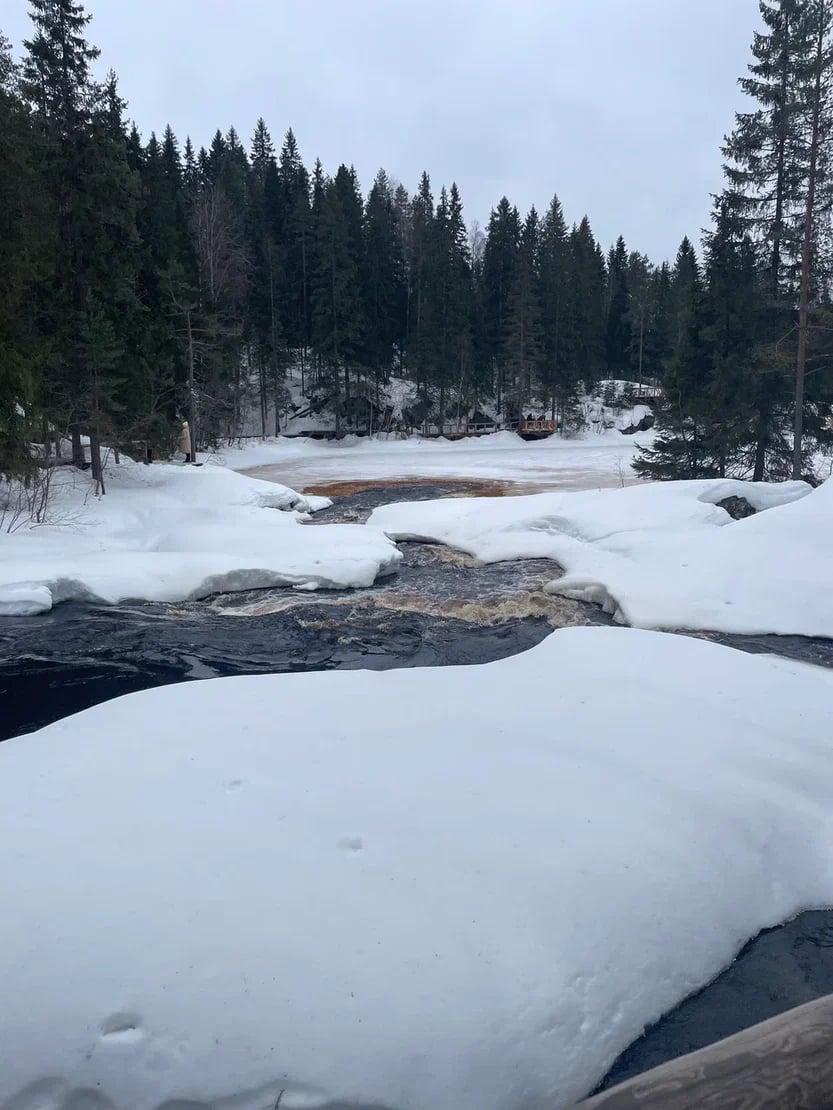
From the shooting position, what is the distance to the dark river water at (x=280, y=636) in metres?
7.54

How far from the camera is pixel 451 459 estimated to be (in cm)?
3612

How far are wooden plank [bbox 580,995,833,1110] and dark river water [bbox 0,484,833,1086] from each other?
226 inches

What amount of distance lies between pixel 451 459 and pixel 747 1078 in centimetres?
3463

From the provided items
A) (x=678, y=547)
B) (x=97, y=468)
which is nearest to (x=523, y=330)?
(x=97, y=468)

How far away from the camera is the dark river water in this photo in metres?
7.54

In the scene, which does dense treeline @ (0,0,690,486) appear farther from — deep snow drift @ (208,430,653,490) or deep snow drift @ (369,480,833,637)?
deep snow drift @ (369,480,833,637)

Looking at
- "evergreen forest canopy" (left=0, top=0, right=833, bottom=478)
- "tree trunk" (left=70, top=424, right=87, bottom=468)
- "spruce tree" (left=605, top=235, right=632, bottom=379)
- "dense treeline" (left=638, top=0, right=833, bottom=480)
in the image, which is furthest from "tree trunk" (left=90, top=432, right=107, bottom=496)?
"spruce tree" (left=605, top=235, right=632, bottom=379)

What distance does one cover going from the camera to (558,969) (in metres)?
3.14

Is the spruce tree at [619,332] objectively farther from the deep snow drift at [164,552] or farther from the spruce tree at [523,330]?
the deep snow drift at [164,552]

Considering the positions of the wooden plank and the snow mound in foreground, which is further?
the snow mound in foreground

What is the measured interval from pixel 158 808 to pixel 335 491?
20.2 m

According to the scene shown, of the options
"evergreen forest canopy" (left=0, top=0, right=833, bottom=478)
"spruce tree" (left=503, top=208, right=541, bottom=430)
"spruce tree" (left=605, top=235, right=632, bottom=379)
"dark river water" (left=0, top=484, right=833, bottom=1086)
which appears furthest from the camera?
"spruce tree" (left=605, top=235, right=632, bottom=379)

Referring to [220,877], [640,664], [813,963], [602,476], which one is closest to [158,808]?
[220,877]

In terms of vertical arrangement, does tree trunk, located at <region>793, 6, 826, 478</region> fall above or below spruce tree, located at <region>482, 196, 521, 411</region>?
below
